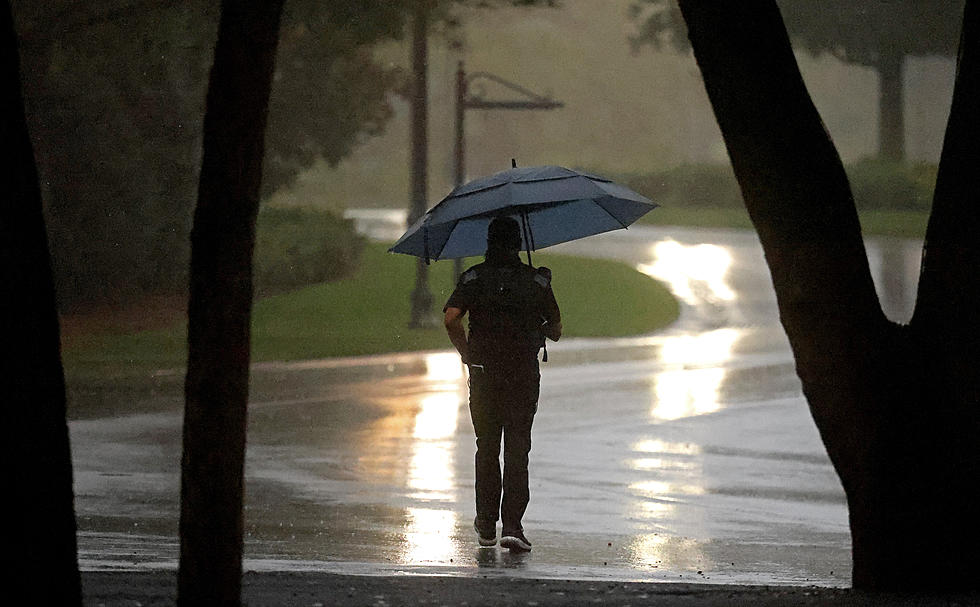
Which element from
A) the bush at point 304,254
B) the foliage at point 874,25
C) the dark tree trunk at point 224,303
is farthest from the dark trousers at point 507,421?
the foliage at point 874,25

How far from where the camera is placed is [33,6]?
29844mm

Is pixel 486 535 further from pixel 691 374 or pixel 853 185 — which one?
pixel 853 185

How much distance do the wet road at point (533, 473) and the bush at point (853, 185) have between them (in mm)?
33918

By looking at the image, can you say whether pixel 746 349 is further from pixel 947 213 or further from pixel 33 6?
pixel 947 213

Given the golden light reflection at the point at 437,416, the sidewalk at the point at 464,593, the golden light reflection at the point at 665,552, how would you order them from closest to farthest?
the sidewalk at the point at 464,593 < the golden light reflection at the point at 665,552 < the golden light reflection at the point at 437,416

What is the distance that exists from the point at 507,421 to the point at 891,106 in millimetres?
55982

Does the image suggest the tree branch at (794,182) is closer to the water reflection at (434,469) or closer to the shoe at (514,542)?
the shoe at (514,542)

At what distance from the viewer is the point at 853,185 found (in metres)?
58.8

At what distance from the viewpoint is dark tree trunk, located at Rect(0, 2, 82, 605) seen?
6.26 metres

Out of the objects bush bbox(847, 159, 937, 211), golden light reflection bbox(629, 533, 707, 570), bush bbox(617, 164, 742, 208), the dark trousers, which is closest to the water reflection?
the dark trousers

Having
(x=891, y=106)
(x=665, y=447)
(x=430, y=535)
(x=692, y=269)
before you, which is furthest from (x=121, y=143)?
(x=891, y=106)

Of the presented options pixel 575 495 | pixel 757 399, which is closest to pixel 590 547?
pixel 575 495

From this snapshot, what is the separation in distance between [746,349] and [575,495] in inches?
533

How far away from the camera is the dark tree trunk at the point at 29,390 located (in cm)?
626
